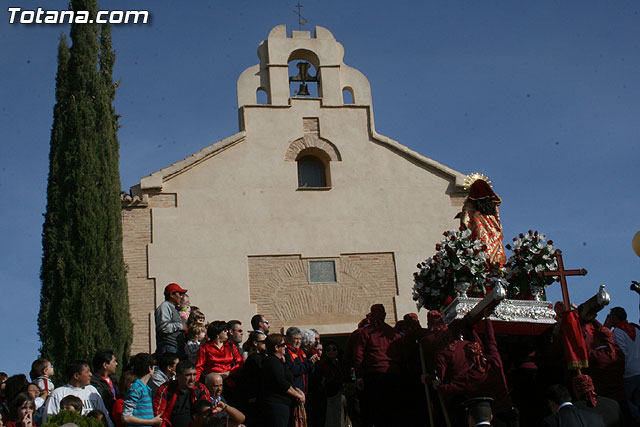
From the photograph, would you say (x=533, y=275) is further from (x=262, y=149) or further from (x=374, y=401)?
(x=262, y=149)

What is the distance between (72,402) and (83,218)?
28.6 feet

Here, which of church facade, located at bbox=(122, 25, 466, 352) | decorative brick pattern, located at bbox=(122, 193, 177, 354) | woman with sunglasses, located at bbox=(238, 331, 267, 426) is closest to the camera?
woman with sunglasses, located at bbox=(238, 331, 267, 426)

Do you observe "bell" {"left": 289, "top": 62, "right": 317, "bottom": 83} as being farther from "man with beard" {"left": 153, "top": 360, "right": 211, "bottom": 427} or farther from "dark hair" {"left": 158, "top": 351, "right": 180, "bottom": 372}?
"man with beard" {"left": 153, "top": 360, "right": 211, "bottom": 427}

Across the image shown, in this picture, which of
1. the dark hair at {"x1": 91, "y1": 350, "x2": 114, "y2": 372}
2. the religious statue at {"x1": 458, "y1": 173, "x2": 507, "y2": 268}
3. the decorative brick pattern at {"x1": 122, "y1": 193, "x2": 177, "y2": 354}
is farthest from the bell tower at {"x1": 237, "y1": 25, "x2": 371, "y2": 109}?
the dark hair at {"x1": 91, "y1": 350, "x2": 114, "y2": 372}

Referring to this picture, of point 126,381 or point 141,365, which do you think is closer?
point 141,365

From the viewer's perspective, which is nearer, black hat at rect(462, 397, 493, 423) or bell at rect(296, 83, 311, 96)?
black hat at rect(462, 397, 493, 423)

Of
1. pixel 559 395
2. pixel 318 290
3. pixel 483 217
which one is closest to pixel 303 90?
pixel 318 290

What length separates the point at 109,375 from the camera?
31.4 feet

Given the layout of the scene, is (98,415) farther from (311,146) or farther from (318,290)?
(311,146)

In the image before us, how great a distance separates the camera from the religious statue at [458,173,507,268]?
1106 centimetres

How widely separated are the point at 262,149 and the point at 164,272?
3.70 m

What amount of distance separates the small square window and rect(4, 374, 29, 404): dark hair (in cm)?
962

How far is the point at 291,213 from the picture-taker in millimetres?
18047

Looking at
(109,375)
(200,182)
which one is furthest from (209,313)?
(109,375)
